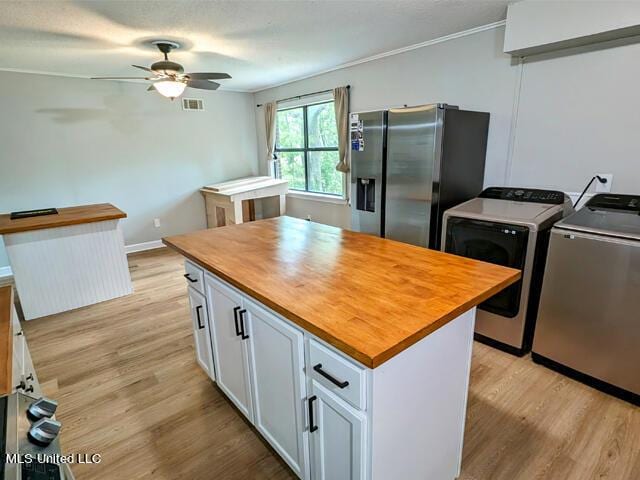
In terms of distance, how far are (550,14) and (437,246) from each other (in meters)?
1.72

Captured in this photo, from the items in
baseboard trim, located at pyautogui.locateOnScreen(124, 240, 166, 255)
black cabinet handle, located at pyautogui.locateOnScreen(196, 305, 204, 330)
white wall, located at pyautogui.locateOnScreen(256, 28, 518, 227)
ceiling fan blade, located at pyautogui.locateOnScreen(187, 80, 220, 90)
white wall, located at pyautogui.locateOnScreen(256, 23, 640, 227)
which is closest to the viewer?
black cabinet handle, located at pyautogui.locateOnScreen(196, 305, 204, 330)

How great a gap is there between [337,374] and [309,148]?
4.33 metres

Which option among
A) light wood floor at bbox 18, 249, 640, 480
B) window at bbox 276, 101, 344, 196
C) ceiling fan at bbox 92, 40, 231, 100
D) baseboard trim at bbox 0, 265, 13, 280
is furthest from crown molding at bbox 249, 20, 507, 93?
baseboard trim at bbox 0, 265, 13, 280

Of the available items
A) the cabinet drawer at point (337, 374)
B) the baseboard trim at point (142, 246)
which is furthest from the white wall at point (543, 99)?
the baseboard trim at point (142, 246)

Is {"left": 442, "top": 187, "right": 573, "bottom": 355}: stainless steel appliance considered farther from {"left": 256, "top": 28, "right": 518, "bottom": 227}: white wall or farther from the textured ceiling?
the textured ceiling

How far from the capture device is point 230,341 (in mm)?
1721

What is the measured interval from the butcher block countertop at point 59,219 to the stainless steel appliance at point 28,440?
269cm

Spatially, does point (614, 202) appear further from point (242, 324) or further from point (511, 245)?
point (242, 324)

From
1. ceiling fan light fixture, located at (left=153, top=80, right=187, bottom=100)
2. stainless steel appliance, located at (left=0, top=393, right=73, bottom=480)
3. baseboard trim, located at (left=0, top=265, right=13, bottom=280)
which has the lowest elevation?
baseboard trim, located at (left=0, top=265, right=13, bottom=280)

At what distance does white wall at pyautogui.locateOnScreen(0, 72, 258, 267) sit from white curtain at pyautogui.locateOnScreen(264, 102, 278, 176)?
0.49 metres

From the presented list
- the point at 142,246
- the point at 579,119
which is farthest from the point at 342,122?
the point at 142,246

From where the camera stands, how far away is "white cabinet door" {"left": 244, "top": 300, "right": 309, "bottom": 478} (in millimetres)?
1250

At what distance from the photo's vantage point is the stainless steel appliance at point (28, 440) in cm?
66

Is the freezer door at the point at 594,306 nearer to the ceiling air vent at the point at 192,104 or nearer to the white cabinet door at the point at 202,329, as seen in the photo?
the white cabinet door at the point at 202,329
